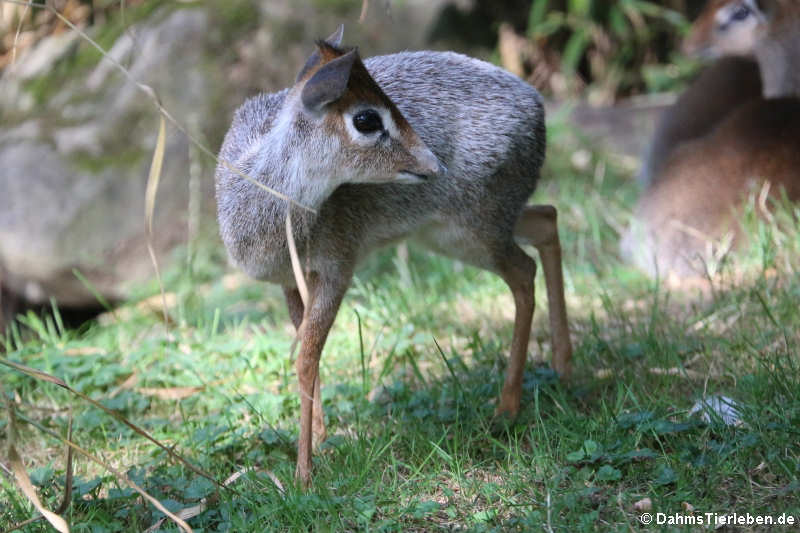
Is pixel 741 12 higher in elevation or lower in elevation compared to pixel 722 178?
higher

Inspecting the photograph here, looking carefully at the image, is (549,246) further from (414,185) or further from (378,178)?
(378,178)

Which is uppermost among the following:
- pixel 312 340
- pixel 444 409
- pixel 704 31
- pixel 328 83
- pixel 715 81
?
pixel 328 83

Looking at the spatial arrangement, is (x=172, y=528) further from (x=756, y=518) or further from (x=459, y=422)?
(x=756, y=518)

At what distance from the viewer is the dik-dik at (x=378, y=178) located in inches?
111

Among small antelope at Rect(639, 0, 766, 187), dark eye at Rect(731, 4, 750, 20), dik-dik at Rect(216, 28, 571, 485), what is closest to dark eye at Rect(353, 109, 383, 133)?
dik-dik at Rect(216, 28, 571, 485)

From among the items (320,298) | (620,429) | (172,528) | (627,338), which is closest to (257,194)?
(320,298)

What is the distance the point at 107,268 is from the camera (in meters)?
5.69

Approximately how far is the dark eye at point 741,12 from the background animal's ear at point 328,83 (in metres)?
4.06

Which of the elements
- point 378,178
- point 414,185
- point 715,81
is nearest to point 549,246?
point 414,185

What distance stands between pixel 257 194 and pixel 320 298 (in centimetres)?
40

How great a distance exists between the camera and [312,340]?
2965 millimetres

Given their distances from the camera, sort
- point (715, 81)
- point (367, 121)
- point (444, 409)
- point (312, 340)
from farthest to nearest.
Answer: point (715, 81) → point (444, 409) → point (312, 340) → point (367, 121)

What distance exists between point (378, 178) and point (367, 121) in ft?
0.58

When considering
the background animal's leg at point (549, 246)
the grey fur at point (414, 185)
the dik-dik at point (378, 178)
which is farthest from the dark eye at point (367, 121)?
the background animal's leg at point (549, 246)
